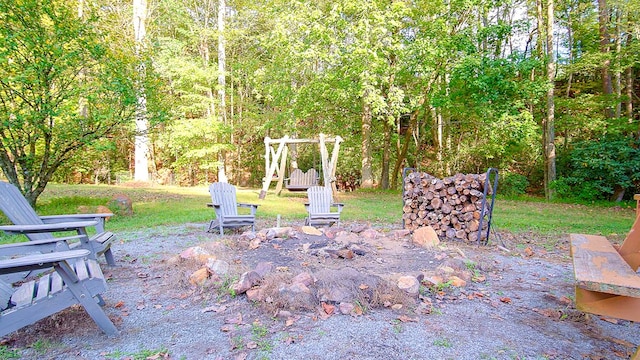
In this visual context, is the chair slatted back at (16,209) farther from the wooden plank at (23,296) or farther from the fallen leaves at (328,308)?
the fallen leaves at (328,308)

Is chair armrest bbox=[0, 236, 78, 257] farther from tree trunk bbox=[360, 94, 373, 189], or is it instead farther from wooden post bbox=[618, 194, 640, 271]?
tree trunk bbox=[360, 94, 373, 189]

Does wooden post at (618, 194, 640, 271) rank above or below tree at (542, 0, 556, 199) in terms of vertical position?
below

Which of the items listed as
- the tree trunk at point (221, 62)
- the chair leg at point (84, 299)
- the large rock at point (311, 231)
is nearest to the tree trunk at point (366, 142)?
the tree trunk at point (221, 62)

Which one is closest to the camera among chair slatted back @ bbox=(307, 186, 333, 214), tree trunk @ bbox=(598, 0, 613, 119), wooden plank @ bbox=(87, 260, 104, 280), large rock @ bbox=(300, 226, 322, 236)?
wooden plank @ bbox=(87, 260, 104, 280)

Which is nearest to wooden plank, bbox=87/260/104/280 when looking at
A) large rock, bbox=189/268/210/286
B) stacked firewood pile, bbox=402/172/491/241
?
large rock, bbox=189/268/210/286

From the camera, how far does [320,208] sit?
231 inches

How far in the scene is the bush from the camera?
12656mm

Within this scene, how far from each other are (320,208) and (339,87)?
20.0 ft

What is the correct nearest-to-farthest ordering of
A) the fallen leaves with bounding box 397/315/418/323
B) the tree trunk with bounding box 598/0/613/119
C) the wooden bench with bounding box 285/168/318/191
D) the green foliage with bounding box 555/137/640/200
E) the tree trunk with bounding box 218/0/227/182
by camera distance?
the fallen leaves with bounding box 397/315/418/323 < the green foliage with bounding box 555/137/640/200 < the tree trunk with bounding box 598/0/613/119 < the wooden bench with bounding box 285/168/318/191 < the tree trunk with bounding box 218/0/227/182

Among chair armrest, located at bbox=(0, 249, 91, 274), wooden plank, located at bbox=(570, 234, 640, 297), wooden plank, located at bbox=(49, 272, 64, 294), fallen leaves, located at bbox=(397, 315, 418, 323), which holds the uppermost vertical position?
A: chair armrest, located at bbox=(0, 249, 91, 274)

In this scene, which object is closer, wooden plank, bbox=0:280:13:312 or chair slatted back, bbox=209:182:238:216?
wooden plank, bbox=0:280:13:312

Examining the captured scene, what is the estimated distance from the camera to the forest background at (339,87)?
597 centimetres

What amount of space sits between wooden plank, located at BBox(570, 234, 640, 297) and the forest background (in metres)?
6.66

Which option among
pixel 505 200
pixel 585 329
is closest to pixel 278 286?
pixel 585 329
